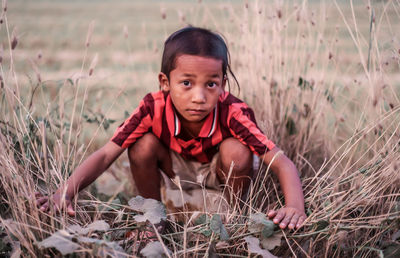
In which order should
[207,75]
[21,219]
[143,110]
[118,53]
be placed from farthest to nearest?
[118,53], [143,110], [207,75], [21,219]

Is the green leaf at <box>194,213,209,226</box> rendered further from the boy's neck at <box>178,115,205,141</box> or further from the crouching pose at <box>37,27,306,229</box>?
the boy's neck at <box>178,115,205,141</box>

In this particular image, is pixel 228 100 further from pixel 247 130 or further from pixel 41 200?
pixel 41 200

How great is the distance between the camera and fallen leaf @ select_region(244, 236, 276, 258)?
1.44m

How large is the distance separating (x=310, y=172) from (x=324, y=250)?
68cm

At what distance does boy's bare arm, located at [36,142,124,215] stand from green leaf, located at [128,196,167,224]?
0.22m

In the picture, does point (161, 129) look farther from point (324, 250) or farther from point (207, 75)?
point (324, 250)

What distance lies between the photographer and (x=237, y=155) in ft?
6.23

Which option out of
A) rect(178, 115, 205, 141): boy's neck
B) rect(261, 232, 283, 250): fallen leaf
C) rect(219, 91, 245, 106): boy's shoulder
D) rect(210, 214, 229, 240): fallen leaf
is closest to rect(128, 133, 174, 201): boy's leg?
rect(178, 115, 205, 141): boy's neck

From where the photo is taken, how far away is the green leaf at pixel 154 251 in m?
1.41

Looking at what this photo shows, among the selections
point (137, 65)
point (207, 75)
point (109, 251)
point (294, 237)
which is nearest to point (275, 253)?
point (294, 237)

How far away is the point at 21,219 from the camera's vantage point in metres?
1.55

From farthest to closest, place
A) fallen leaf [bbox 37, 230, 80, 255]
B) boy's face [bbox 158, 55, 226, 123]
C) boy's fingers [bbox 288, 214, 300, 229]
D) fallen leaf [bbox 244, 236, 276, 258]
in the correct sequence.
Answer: boy's face [bbox 158, 55, 226, 123], boy's fingers [bbox 288, 214, 300, 229], fallen leaf [bbox 244, 236, 276, 258], fallen leaf [bbox 37, 230, 80, 255]

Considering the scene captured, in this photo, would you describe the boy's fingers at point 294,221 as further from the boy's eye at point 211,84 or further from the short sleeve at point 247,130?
the boy's eye at point 211,84

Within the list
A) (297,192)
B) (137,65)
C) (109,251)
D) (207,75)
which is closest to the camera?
(109,251)
